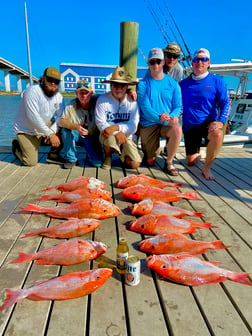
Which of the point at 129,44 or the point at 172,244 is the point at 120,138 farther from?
the point at 129,44

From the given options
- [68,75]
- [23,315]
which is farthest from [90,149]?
[68,75]

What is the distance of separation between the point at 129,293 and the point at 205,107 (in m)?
3.43

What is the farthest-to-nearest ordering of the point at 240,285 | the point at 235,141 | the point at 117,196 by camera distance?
the point at 235,141 → the point at 117,196 → the point at 240,285

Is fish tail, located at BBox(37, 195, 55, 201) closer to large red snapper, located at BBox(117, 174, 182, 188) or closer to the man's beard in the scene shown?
large red snapper, located at BBox(117, 174, 182, 188)

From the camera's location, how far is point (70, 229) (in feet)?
7.60

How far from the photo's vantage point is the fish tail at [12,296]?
1574 mm

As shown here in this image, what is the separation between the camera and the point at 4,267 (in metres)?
1.93

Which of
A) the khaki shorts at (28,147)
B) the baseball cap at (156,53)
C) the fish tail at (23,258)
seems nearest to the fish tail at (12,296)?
the fish tail at (23,258)

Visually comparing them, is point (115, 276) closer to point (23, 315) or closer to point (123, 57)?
point (23, 315)

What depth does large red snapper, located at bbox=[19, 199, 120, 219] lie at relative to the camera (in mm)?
2588

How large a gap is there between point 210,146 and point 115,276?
2826 mm

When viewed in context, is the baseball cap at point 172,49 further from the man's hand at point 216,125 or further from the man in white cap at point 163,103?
the man's hand at point 216,125

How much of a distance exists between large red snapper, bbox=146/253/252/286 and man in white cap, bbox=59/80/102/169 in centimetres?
273

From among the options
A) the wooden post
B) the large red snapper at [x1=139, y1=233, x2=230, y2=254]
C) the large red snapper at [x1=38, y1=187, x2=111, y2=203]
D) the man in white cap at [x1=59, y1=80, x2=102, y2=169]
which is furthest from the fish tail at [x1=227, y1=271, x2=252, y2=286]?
the wooden post
